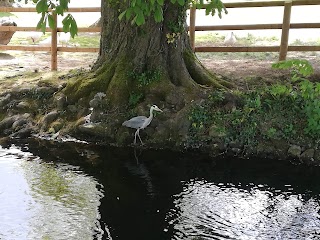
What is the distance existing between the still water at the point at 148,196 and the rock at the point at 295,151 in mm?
234

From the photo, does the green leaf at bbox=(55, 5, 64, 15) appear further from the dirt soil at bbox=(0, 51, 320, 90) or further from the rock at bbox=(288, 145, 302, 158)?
the dirt soil at bbox=(0, 51, 320, 90)

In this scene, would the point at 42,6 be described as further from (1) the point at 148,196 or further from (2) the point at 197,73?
(2) the point at 197,73

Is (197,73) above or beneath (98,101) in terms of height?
above

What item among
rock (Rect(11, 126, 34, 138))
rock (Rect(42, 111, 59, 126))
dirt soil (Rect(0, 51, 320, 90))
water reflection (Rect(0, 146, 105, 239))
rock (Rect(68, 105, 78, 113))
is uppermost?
dirt soil (Rect(0, 51, 320, 90))

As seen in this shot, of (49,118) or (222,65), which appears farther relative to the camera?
(222,65)

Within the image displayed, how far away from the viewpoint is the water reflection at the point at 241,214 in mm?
4938

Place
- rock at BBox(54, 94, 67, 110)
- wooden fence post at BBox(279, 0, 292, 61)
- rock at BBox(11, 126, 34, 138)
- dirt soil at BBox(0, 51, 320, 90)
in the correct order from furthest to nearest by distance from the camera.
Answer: wooden fence post at BBox(279, 0, 292, 61)
dirt soil at BBox(0, 51, 320, 90)
rock at BBox(54, 94, 67, 110)
rock at BBox(11, 126, 34, 138)

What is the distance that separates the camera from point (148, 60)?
27.8ft

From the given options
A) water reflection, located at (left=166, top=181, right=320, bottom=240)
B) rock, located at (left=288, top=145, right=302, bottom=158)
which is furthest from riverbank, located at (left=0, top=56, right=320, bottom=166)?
water reflection, located at (left=166, top=181, right=320, bottom=240)

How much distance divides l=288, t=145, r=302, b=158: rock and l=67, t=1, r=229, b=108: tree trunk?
6.01ft

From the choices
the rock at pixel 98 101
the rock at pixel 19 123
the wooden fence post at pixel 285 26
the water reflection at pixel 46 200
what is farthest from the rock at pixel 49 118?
the wooden fence post at pixel 285 26

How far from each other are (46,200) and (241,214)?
7.81 ft

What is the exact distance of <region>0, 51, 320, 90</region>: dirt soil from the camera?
358 inches

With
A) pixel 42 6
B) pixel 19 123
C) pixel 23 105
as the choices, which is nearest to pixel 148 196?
pixel 42 6
